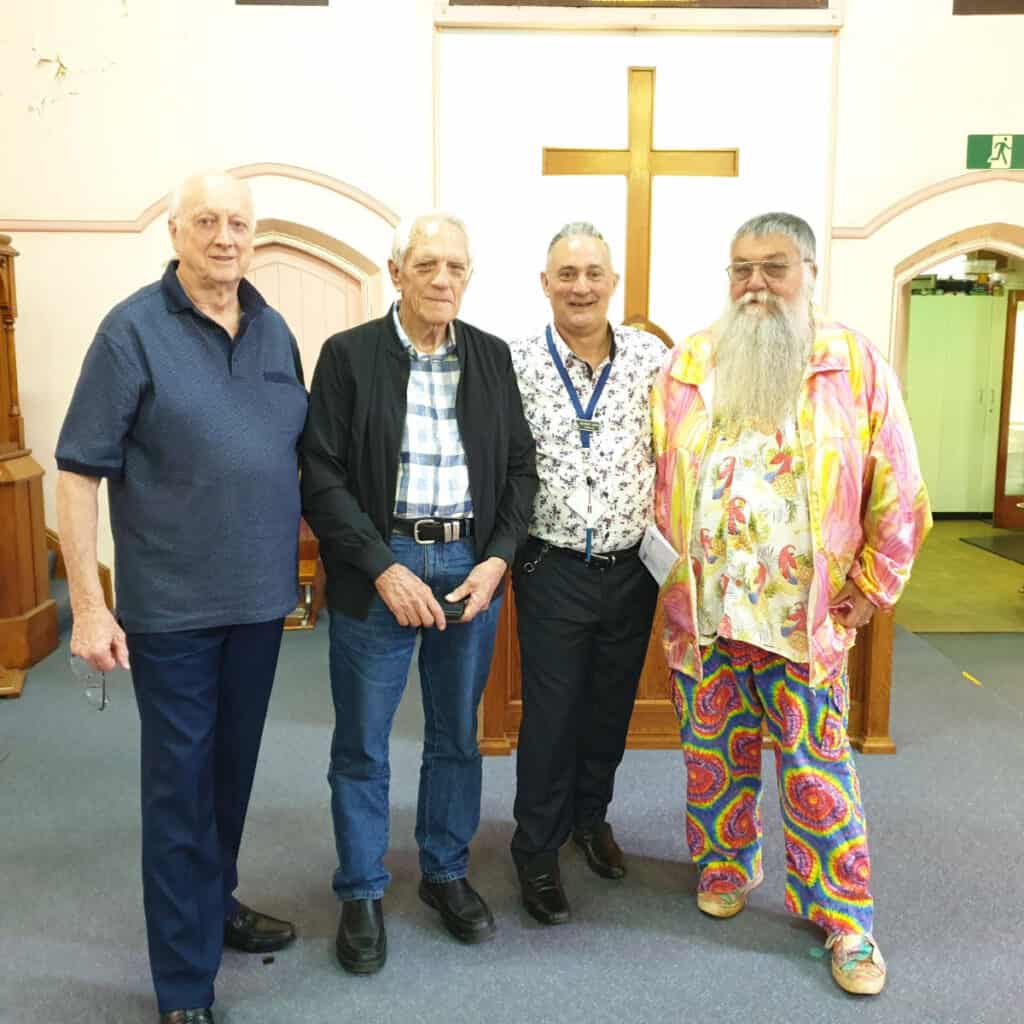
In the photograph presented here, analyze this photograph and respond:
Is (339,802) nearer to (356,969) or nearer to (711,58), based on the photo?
(356,969)

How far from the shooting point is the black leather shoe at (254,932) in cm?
223

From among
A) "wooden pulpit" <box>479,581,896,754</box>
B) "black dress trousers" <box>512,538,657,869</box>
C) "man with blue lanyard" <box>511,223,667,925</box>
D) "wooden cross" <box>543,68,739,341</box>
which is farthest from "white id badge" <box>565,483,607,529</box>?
"wooden cross" <box>543,68,739,341</box>

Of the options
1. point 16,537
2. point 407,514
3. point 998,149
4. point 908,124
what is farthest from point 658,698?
point 998,149

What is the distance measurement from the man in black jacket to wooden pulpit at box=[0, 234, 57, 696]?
96.2 inches

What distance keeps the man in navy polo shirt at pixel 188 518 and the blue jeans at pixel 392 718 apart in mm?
219

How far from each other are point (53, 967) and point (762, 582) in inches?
69.0

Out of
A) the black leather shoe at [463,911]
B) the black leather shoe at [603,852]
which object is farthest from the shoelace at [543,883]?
the black leather shoe at [603,852]

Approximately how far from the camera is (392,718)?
2.20 meters

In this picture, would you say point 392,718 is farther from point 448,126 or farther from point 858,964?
point 448,126

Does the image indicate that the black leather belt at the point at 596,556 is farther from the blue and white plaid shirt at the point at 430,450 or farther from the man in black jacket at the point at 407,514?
the blue and white plaid shirt at the point at 430,450

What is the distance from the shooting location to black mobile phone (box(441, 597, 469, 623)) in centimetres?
207

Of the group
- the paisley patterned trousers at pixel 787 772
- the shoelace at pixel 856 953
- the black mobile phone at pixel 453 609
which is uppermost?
the black mobile phone at pixel 453 609

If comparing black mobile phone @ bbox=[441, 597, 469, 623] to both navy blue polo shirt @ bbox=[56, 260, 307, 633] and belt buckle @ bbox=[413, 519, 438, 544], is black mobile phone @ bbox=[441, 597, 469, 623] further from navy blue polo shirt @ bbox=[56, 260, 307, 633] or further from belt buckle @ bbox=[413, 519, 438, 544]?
navy blue polo shirt @ bbox=[56, 260, 307, 633]

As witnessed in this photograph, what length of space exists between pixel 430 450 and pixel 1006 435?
7.76 m
